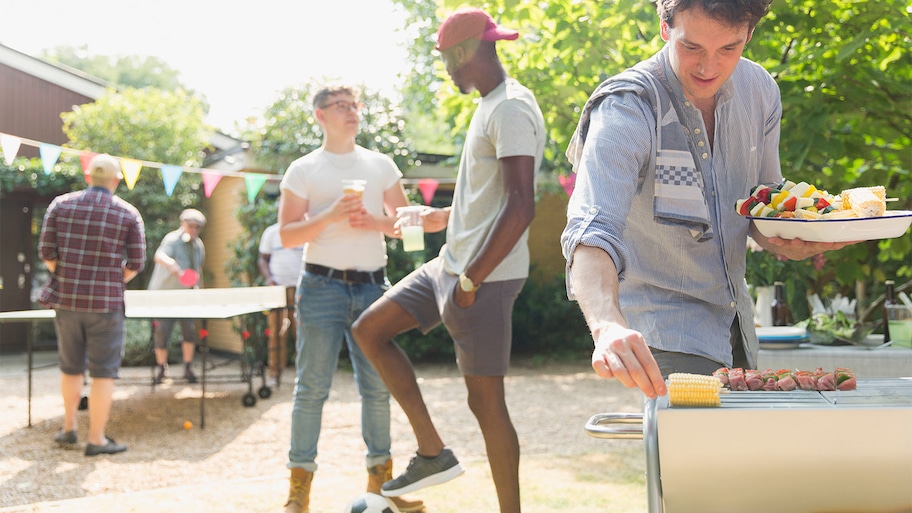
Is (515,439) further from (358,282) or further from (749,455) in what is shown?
(749,455)

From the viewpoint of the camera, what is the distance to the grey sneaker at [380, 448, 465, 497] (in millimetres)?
3928

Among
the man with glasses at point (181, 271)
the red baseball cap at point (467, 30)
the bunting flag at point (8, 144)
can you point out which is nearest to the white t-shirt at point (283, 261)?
the man with glasses at point (181, 271)

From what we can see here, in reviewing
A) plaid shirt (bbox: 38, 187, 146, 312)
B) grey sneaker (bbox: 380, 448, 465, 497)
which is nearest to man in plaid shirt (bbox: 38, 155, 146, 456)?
plaid shirt (bbox: 38, 187, 146, 312)

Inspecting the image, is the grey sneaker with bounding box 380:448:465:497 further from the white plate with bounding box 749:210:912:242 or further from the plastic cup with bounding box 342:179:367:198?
the white plate with bounding box 749:210:912:242

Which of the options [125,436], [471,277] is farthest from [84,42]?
[471,277]

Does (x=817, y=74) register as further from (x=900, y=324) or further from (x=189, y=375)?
(x=189, y=375)

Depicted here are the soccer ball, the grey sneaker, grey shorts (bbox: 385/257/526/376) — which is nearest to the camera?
grey shorts (bbox: 385/257/526/376)

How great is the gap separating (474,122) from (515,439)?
1313 millimetres

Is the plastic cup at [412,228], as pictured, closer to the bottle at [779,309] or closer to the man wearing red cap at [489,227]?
the man wearing red cap at [489,227]

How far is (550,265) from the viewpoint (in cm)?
1392

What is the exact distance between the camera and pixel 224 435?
724cm

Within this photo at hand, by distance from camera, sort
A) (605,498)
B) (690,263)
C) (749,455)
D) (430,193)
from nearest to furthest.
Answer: (749,455), (690,263), (605,498), (430,193)

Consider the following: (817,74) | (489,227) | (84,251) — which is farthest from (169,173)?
(489,227)

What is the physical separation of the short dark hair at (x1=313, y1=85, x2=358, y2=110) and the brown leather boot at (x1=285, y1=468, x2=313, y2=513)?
1833mm
